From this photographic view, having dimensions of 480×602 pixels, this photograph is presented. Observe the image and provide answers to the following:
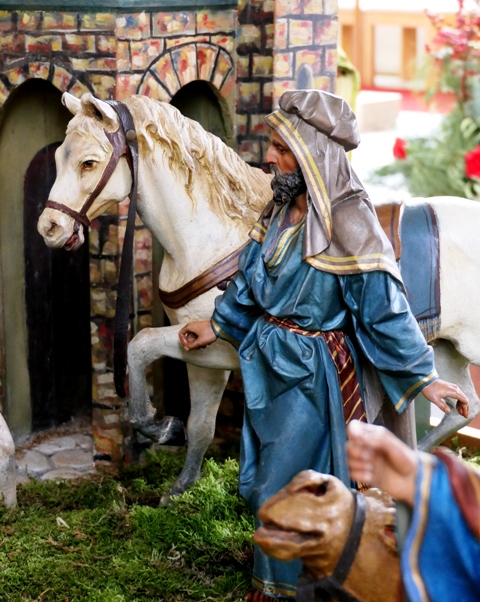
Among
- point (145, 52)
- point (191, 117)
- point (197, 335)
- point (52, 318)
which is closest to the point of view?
point (197, 335)

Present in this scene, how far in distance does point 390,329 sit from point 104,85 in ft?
7.31

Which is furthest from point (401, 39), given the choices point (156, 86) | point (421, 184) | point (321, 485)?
point (321, 485)

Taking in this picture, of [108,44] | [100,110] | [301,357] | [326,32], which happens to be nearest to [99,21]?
[108,44]

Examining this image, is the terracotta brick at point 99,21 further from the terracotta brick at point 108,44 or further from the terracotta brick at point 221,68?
the terracotta brick at point 221,68

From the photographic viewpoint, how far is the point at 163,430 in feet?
15.9

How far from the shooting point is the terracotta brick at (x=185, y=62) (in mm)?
5480

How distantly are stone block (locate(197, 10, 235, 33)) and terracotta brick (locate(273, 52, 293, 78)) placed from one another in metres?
0.31

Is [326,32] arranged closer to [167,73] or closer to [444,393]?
[167,73]

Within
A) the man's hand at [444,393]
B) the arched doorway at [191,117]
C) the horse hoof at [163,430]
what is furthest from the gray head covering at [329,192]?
the arched doorway at [191,117]

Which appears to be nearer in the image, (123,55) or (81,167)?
(81,167)

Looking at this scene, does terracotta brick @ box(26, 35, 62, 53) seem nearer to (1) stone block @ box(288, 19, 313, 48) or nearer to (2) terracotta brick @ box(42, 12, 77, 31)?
(2) terracotta brick @ box(42, 12, 77, 31)

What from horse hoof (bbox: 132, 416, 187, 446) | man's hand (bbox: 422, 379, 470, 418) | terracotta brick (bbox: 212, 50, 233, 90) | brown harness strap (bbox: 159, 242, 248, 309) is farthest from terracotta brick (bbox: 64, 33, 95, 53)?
man's hand (bbox: 422, 379, 470, 418)

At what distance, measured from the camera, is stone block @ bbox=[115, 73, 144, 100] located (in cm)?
530

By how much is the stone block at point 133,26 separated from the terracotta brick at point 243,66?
576 mm
